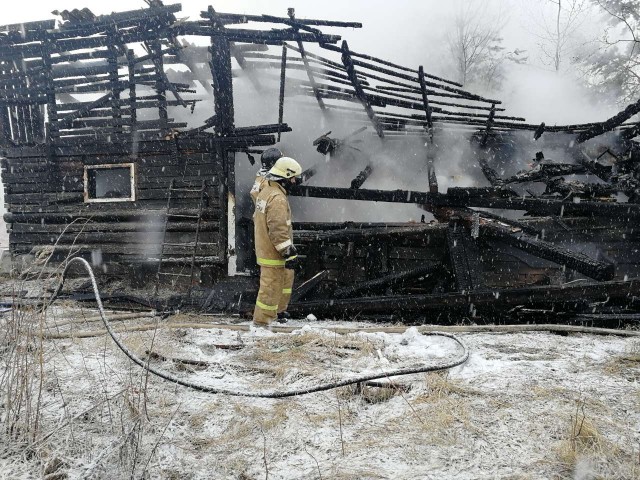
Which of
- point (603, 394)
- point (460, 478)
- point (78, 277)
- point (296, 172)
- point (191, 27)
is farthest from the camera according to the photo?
point (78, 277)

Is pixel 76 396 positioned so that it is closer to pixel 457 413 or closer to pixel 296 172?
pixel 457 413

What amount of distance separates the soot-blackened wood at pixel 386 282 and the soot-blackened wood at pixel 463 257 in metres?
0.66

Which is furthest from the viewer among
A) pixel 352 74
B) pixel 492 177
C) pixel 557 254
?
pixel 492 177

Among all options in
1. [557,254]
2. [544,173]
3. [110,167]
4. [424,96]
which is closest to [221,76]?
[110,167]

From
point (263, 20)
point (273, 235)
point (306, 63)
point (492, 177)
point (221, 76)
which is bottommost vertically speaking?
point (273, 235)

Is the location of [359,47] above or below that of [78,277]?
above

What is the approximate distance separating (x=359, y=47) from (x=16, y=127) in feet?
72.8

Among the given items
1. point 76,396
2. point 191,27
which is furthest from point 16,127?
point 76,396

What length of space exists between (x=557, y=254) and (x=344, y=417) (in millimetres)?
4515

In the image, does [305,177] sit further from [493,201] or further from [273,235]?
[493,201]

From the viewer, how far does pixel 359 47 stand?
27.8 metres

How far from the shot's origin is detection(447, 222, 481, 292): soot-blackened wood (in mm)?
6582

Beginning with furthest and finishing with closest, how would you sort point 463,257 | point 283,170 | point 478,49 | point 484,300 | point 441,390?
point 478,49 → point 463,257 → point 484,300 → point 283,170 → point 441,390

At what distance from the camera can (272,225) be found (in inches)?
225
